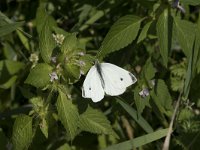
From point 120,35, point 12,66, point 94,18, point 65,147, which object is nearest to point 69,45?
point 120,35

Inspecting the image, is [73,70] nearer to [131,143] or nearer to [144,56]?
[131,143]

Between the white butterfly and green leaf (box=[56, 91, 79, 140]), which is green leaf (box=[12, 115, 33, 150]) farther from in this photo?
the white butterfly

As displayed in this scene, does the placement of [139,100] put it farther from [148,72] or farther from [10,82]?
[10,82]

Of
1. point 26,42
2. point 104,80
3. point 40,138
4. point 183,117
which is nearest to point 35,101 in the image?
point 40,138

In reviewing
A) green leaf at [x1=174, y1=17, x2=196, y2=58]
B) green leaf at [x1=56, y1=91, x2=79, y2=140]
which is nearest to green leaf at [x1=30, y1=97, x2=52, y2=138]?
green leaf at [x1=56, y1=91, x2=79, y2=140]

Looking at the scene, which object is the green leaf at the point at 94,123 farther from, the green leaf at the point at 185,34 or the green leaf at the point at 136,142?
the green leaf at the point at 185,34

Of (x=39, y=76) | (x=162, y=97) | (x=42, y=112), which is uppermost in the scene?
(x=39, y=76)
